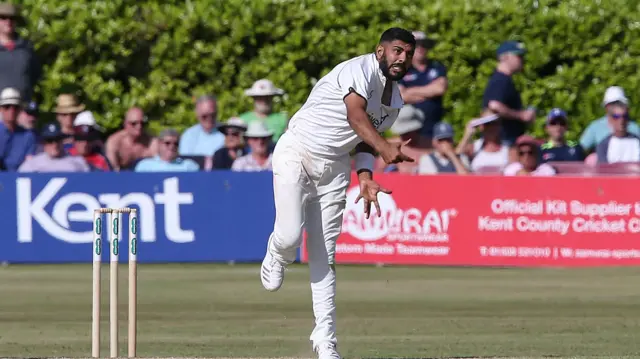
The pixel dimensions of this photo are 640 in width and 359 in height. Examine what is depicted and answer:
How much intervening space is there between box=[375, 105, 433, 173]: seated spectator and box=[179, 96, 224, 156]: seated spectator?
65.6 inches

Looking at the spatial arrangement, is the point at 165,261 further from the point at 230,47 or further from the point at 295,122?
the point at 295,122

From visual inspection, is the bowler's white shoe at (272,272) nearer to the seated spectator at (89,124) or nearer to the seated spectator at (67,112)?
the seated spectator at (89,124)

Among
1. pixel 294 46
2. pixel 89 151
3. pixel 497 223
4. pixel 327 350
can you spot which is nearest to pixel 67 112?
pixel 89 151

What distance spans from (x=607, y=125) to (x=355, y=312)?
5598 millimetres

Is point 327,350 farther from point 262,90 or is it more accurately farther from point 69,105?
point 69,105

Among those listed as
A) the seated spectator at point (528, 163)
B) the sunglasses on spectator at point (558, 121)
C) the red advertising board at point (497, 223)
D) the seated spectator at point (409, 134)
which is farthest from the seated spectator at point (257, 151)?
the sunglasses on spectator at point (558, 121)

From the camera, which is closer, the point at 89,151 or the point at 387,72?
the point at 387,72

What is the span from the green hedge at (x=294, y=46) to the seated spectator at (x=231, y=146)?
2.38m

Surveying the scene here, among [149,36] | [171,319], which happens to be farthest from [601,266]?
[149,36]

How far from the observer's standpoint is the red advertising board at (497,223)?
14297 millimetres

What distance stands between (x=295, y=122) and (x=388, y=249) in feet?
22.4

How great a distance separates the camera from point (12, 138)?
49.6ft

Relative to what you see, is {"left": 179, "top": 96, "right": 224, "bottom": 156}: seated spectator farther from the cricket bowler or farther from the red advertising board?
the cricket bowler

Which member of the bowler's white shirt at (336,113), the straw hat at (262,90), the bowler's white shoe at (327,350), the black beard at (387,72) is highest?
the straw hat at (262,90)
